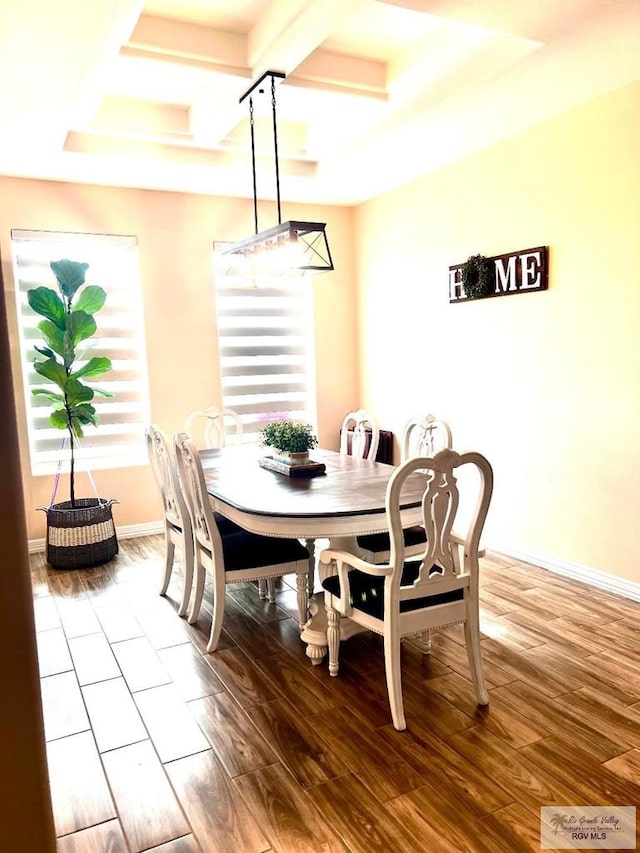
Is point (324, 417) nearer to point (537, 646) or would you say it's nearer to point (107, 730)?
point (537, 646)

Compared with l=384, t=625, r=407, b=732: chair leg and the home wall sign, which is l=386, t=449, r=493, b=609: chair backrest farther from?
the home wall sign

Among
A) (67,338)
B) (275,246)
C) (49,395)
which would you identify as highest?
(275,246)

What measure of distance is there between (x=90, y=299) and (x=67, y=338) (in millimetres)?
310

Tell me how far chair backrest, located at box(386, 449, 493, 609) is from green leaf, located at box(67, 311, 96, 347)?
9.11ft

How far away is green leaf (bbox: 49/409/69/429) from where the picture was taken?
421 cm

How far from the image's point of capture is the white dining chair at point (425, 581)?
2221 millimetres

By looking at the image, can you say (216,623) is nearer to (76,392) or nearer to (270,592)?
(270,592)

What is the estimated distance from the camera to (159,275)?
4.88 m

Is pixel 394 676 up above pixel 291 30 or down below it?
below

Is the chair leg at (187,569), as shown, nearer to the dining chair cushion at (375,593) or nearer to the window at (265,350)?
the dining chair cushion at (375,593)

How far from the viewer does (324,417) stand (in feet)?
18.7

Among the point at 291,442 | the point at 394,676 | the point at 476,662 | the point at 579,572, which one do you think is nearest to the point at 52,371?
the point at 291,442

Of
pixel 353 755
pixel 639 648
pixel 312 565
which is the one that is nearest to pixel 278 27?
pixel 312 565

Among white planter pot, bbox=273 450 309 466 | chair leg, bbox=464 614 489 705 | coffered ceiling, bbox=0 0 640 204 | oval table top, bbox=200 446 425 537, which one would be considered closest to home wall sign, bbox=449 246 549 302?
coffered ceiling, bbox=0 0 640 204
